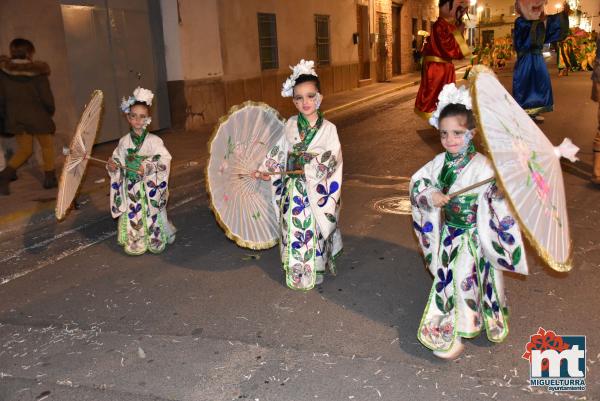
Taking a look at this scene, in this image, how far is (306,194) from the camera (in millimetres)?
4496

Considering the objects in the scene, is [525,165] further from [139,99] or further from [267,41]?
[267,41]

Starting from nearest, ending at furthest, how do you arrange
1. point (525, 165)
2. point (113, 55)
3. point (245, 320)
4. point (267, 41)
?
point (525, 165)
point (245, 320)
point (113, 55)
point (267, 41)

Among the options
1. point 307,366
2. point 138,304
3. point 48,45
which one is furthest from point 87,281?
point 48,45

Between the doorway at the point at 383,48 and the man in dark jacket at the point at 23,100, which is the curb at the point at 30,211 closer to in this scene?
the man in dark jacket at the point at 23,100

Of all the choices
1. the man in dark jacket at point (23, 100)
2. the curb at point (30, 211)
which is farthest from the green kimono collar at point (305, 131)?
the man in dark jacket at point (23, 100)

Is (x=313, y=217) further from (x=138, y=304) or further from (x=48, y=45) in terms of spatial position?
(x=48, y=45)

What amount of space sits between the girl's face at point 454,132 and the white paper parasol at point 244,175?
170 cm

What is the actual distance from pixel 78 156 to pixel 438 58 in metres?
6.64

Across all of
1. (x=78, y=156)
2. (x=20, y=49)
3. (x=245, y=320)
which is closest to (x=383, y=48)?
(x=20, y=49)

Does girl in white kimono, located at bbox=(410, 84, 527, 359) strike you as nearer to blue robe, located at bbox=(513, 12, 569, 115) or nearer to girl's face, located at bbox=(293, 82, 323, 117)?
girl's face, located at bbox=(293, 82, 323, 117)

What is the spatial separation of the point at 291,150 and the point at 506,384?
2.22 metres

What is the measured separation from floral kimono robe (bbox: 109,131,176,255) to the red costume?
228 inches

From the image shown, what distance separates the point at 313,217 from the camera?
4516 mm

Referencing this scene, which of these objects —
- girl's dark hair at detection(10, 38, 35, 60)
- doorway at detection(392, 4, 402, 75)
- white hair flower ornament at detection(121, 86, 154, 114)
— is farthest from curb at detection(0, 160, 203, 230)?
doorway at detection(392, 4, 402, 75)
